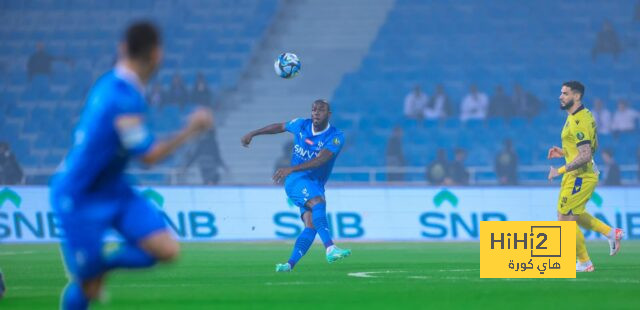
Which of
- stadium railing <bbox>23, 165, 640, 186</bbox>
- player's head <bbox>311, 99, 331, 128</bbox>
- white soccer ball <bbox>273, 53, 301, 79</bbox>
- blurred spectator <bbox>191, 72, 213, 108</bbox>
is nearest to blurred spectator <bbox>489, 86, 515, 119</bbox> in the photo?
stadium railing <bbox>23, 165, 640, 186</bbox>

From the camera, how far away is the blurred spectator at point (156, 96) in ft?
113

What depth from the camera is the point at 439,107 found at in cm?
3306

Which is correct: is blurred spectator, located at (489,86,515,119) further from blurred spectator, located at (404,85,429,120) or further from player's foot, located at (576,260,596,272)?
player's foot, located at (576,260,596,272)

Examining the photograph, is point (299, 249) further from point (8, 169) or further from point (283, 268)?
point (8, 169)

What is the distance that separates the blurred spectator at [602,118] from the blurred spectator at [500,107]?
90.3 inches

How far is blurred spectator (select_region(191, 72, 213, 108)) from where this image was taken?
3391 cm

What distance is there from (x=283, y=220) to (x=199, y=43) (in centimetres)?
1389

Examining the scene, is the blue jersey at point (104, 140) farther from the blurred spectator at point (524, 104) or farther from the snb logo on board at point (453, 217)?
the blurred spectator at point (524, 104)

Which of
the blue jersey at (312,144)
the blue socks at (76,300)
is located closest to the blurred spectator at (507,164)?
the blue jersey at (312,144)

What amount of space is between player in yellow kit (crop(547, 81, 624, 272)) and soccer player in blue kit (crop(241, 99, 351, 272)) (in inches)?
111

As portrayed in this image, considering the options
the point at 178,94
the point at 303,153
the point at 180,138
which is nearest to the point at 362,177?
the point at 178,94

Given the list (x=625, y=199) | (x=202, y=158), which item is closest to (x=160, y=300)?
(x=625, y=199)

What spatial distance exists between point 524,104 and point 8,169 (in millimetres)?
13462

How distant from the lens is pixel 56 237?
24797mm
